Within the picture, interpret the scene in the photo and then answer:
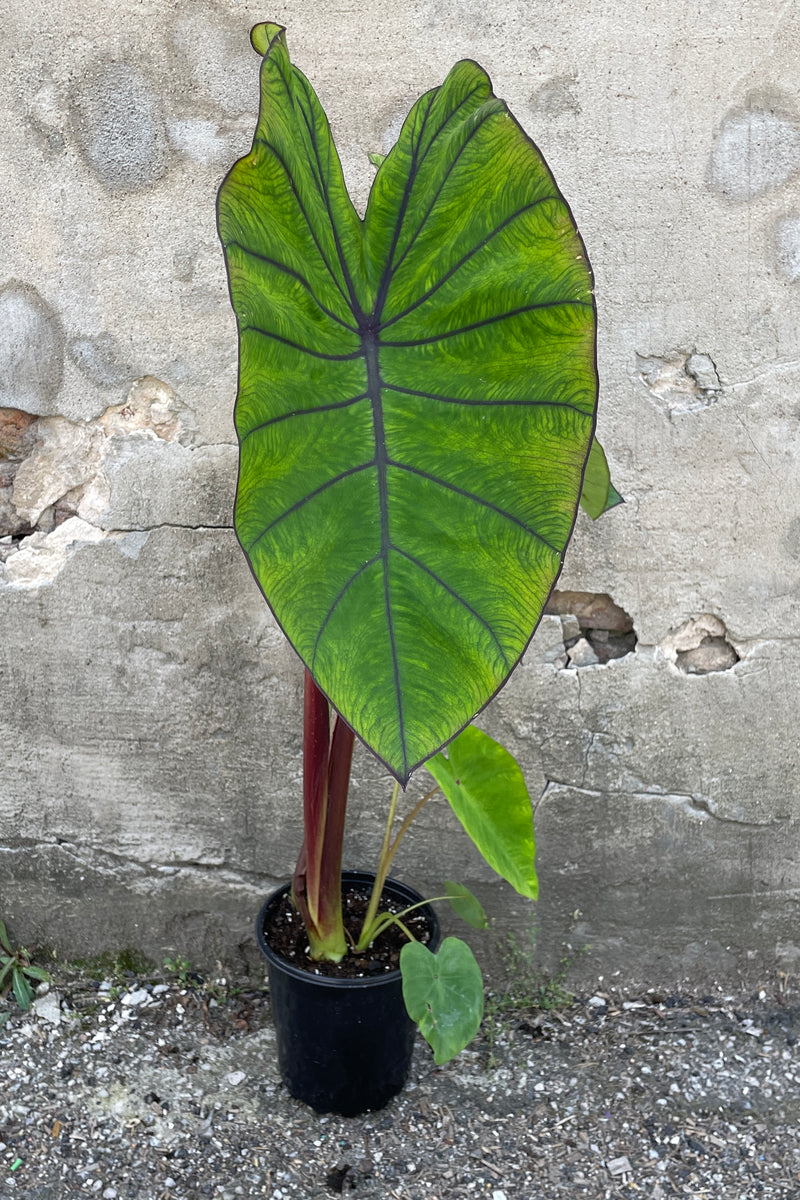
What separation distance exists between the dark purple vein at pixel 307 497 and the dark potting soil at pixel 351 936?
0.79 m

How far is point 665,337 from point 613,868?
92 cm

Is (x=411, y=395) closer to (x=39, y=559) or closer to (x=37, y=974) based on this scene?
(x=39, y=559)

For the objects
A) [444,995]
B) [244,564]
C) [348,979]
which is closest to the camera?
[444,995]

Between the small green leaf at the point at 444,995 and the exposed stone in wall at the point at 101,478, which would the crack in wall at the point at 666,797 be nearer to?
the small green leaf at the point at 444,995

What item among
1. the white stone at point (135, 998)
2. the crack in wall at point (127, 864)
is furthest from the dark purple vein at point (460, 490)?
the white stone at point (135, 998)

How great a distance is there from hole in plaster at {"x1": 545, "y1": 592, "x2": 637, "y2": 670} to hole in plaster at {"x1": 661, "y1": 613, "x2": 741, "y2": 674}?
69 mm

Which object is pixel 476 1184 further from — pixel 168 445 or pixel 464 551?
pixel 168 445

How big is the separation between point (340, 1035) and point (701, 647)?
87 cm

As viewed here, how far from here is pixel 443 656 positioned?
3.14ft

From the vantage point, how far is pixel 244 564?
5.52ft

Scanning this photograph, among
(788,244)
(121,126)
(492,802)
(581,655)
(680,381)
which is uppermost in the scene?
(121,126)

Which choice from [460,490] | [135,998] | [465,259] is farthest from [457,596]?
[135,998]

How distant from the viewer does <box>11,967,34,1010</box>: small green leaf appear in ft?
5.85

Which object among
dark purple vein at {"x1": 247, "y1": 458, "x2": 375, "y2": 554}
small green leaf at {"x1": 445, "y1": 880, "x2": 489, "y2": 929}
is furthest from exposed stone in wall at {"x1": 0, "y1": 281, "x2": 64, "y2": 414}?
small green leaf at {"x1": 445, "y1": 880, "x2": 489, "y2": 929}
